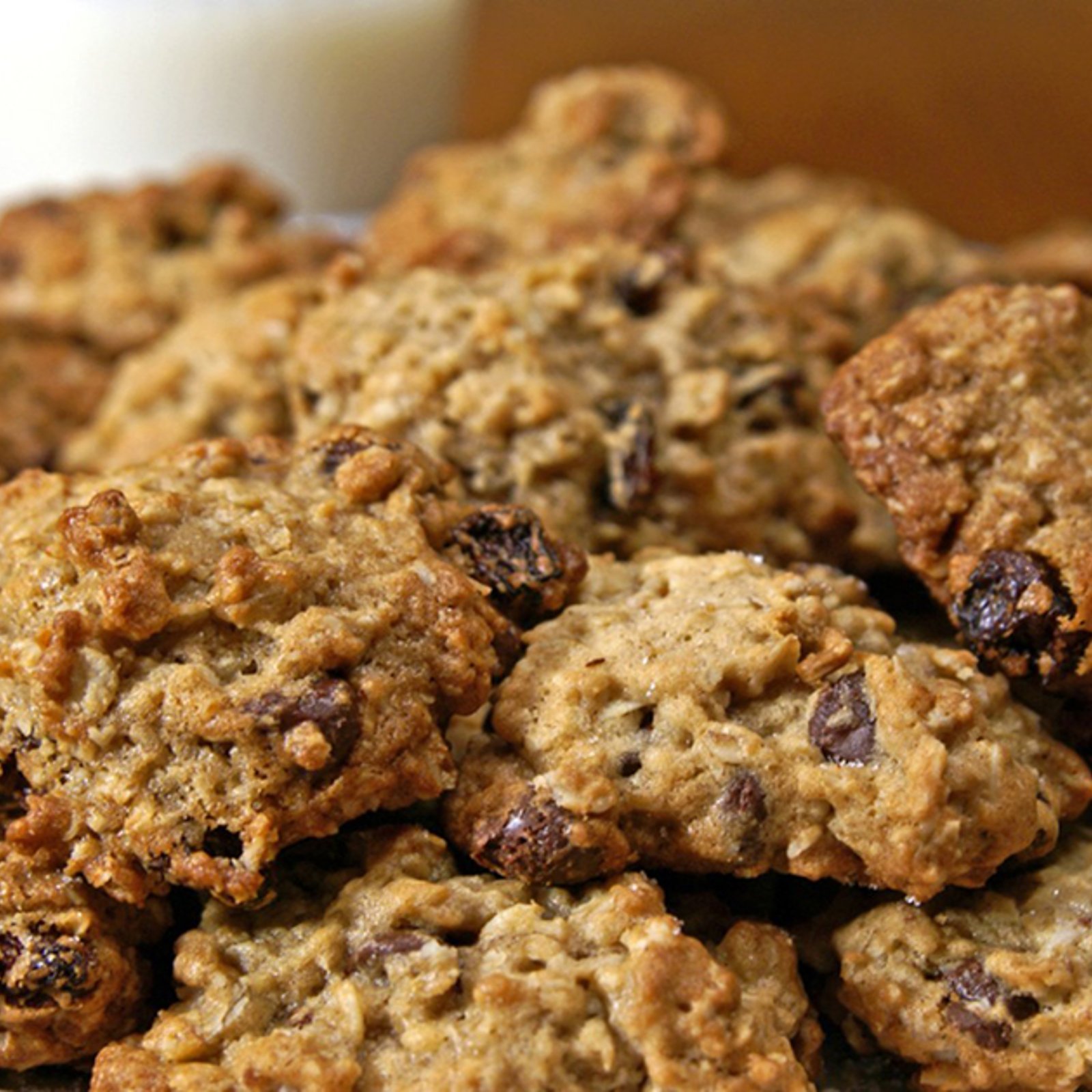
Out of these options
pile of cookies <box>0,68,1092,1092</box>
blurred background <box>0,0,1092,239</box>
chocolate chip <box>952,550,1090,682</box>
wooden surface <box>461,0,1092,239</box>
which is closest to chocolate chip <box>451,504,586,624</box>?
pile of cookies <box>0,68,1092,1092</box>

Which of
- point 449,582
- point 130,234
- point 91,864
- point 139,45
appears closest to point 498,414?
point 449,582

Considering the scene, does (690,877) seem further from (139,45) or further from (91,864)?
(139,45)

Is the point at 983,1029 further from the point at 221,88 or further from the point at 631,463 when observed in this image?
the point at 221,88

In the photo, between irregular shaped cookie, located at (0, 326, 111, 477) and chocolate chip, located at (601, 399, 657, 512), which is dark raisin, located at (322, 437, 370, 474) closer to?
chocolate chip, located at (601, 399, 657, 512)

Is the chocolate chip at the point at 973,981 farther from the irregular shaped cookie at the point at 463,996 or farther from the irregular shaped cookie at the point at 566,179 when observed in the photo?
the irregular shaped cookie at the point at 566,179

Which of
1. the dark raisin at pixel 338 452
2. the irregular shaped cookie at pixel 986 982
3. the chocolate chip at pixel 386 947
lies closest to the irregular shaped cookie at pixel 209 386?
the dark raisin at pixel 338 452

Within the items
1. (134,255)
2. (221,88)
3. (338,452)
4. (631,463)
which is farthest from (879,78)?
(338,452)
